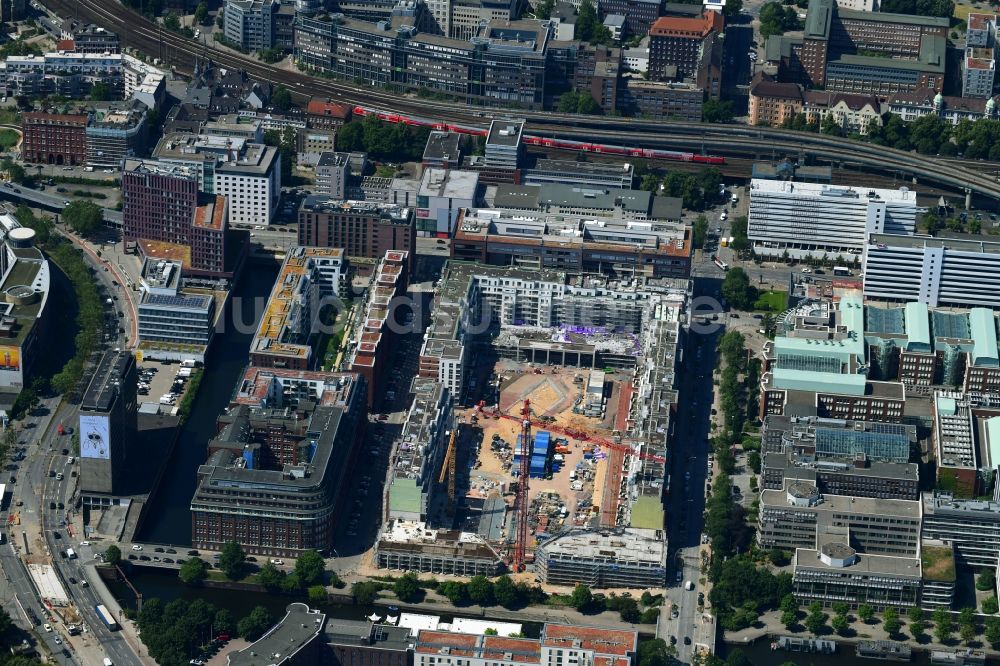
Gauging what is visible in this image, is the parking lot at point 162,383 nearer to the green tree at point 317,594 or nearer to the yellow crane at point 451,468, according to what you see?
the yellow crane at point 451,468

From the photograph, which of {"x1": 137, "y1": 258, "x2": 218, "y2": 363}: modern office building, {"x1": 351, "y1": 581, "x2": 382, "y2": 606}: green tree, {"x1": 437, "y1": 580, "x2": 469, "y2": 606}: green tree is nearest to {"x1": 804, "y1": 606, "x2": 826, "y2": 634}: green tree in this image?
{"x1": 437, "y1": 580, "x2": 469, "y2": 606}: green tree

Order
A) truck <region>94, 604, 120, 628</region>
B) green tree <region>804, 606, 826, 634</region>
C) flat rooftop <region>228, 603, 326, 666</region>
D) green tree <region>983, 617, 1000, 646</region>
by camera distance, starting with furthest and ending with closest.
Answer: green tree <region>804, 606, 826, 634</region> < green tree <region>983, 617, 1000, 646</region> < truck <region>94, 604, 120, 628</region> < flat rooftop <region>228, 603, 326, 666</region>

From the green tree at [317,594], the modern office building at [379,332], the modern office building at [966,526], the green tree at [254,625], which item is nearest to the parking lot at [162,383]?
the modern office building at [379,332]

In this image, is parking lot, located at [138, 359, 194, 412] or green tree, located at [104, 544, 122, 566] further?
parking lot, located at [138, 359, 194, 412]

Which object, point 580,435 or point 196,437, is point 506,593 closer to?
point 580,435

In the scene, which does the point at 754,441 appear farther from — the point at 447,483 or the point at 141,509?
the point at 141,509

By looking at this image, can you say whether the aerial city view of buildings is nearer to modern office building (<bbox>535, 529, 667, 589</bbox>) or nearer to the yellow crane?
modern office building (<bbox>535, 529, 667, 589</bbox>)
